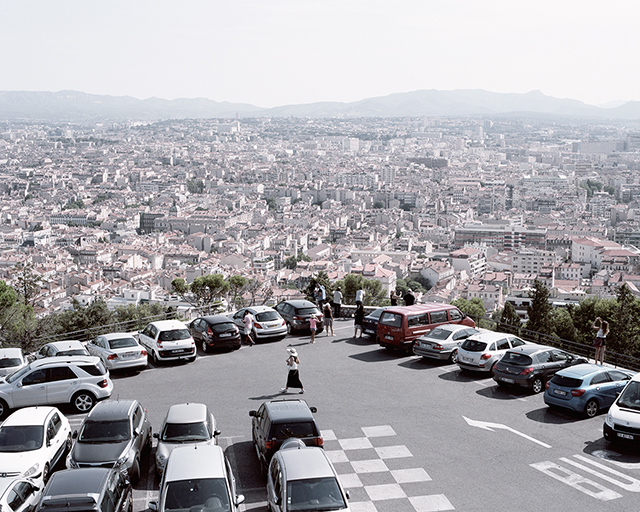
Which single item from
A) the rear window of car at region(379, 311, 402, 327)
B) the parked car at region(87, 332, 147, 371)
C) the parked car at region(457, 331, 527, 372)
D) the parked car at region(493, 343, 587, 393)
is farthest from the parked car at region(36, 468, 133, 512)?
the rear window of car at region(379, 311, 402, 327)

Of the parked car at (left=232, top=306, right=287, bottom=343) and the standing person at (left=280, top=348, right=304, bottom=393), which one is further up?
the standing person at (left=280, top=348, right=304, bottom=393)

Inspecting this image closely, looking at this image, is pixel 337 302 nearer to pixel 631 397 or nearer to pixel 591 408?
pixel 591 408

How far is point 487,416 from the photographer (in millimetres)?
12336

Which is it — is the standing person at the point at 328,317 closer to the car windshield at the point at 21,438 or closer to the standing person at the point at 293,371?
the standing person at the point at 293,371

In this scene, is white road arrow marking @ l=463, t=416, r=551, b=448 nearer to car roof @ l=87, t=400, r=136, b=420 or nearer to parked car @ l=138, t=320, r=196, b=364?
car roof @ l=87, t=400, r=136, b=420

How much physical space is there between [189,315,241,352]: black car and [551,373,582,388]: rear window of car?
791 centimetres

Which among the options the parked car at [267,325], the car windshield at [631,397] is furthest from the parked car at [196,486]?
the parked car at [267,325]

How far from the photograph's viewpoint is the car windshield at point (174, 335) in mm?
16297

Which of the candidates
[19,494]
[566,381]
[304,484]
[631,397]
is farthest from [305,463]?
[566,381]

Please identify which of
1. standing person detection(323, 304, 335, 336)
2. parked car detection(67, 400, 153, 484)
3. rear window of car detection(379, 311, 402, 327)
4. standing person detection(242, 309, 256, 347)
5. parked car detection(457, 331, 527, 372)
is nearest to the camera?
parked car detection(67, 400, 153, 484)

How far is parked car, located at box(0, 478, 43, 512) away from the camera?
26.4ft

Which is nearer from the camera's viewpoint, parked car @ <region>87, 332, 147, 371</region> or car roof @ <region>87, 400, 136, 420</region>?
car roof @ <region>87, 400, 136, 420</region>

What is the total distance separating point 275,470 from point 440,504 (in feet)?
7.15

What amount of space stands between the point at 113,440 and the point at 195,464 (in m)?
2.11
